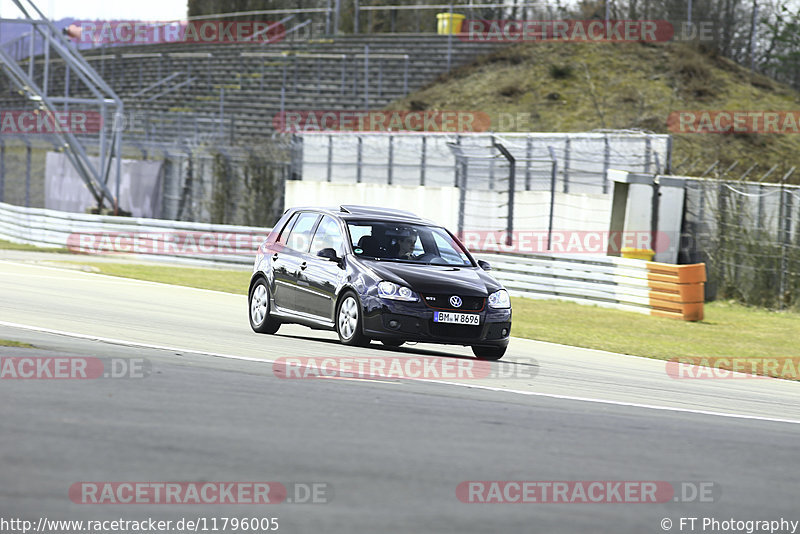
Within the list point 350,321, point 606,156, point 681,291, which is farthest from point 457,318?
point 606,156

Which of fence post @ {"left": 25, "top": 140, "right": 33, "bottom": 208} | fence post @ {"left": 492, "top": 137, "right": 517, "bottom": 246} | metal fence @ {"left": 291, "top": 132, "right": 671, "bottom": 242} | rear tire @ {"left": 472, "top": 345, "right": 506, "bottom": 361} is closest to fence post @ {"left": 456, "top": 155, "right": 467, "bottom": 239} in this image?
metal fence @ {"left": 291, "top": 132, "right": 671, "bottom": 242}

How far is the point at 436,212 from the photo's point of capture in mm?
31641

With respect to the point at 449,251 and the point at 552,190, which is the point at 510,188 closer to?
the point at 552,190

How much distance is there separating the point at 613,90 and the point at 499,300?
31.4 meters

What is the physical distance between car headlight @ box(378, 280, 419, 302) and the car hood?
2.5 inches

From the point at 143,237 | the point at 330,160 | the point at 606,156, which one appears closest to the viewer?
the point at 606,156

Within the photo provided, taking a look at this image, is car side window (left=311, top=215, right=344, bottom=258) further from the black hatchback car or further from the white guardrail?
the white guardrail

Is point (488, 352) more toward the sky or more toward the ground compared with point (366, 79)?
more toward the ground

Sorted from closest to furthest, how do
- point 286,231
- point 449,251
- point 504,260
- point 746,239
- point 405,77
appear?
1. point 449,251
2. point 286,231
3. point 504,260
4. point 746,239
5. point 405,77

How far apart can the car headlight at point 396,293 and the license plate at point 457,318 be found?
0.28 metres

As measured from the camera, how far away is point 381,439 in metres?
6.55

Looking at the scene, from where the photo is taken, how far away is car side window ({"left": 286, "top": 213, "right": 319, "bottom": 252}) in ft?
44.0

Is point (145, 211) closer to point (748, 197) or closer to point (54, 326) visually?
point (748, 197)

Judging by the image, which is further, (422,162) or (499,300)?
(422,162)
